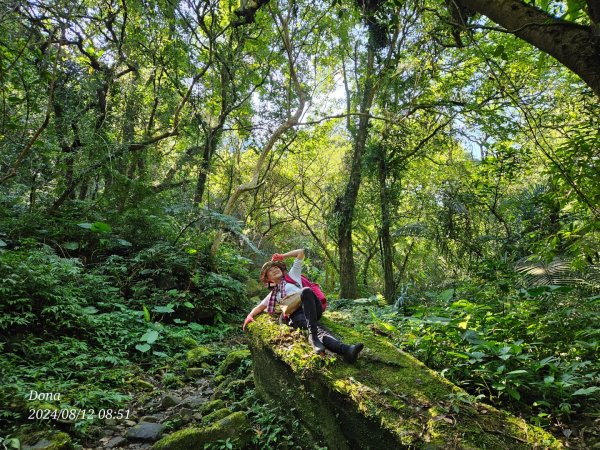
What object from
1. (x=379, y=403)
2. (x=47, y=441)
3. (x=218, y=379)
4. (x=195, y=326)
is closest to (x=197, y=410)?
(x=218, y=379)

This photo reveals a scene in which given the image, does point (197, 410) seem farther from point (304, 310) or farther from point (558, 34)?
point (558, 34)

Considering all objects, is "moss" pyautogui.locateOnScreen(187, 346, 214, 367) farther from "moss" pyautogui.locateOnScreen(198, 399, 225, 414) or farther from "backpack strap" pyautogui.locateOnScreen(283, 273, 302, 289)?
"backpack strap" pyautogui.locateOnScreen(283, 273, 302, 289)

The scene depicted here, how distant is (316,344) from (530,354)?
76.7 inches

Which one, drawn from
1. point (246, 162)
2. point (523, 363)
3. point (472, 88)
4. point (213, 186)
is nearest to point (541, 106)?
point (472, 88)

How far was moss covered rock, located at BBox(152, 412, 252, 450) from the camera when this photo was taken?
127 inches

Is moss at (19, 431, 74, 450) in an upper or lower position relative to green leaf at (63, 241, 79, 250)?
lower

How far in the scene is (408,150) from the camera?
9.24 meters

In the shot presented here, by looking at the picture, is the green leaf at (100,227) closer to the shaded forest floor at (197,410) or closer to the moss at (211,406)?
the shaded forest floor at (197,410)

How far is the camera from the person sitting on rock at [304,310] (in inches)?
134

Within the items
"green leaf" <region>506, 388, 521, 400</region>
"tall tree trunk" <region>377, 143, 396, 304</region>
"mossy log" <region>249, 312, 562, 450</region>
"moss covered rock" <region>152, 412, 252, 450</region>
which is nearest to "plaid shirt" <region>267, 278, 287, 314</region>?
"mossy log" <region>249, 312, 562, 450</region>

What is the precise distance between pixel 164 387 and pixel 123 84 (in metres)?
7.80

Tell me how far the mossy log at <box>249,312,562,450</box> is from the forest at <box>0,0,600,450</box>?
3.5 inches

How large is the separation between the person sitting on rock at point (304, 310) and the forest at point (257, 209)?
0.28 metres

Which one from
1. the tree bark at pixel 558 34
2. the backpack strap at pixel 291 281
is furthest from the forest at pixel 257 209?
the backpack strap at pixel 291 281
